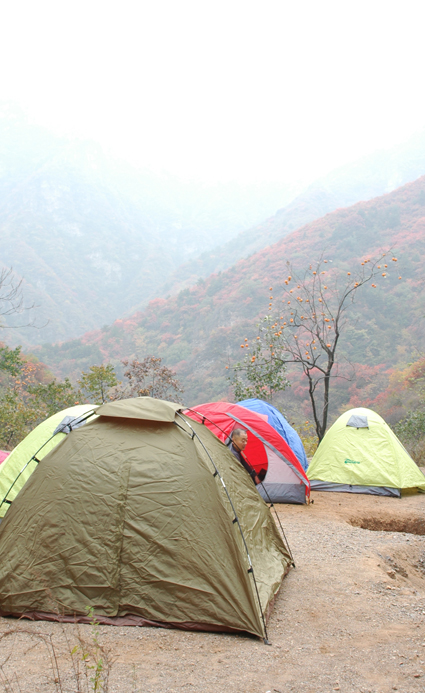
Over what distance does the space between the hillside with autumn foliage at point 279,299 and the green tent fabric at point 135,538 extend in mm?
22545

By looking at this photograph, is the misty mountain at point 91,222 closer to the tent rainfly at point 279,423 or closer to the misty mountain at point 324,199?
the misty mountain at point 324,199

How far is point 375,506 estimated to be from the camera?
760cm

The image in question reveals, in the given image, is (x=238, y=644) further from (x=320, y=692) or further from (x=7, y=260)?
(x=7, y=260)

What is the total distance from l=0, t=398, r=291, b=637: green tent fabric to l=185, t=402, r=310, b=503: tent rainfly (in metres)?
3.06

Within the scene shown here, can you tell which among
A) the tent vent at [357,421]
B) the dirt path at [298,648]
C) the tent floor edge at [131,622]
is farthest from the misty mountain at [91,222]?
the dirt path at [298,648]

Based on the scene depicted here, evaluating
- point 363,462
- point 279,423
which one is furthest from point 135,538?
point 363,462

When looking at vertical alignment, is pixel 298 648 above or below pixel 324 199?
below

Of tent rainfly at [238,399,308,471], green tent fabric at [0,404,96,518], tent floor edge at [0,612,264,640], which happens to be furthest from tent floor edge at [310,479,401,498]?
tent floor edge at [0,612,264,640]

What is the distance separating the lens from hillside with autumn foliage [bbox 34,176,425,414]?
2956 cm

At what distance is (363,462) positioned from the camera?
853 centimetres

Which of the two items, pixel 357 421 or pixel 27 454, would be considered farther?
pixel 357 421

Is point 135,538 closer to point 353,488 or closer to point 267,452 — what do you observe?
point 267,452

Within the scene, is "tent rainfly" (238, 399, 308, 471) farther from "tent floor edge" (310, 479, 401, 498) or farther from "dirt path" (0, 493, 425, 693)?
"dirt path" (0, 493, 425, 693)

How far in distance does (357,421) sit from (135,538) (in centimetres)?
622
